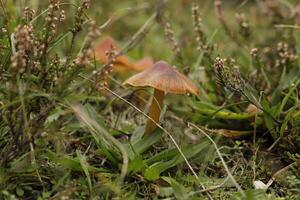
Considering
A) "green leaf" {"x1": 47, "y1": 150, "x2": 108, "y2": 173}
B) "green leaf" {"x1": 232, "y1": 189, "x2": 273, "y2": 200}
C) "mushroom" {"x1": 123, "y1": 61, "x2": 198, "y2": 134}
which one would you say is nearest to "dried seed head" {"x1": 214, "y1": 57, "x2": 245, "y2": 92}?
"mushroom" {"x1": 123, "y1": 61, "x2": 198, "y2": 134}

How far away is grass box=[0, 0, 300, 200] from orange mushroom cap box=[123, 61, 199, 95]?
100mm

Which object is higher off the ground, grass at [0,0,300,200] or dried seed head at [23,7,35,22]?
dried seed head at [23,7,35,22]

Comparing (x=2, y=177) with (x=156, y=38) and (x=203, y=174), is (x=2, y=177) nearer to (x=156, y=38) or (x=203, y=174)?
(x=203, y=174)

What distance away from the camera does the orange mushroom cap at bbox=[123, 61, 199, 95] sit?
1.80 m

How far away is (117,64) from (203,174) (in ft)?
3.14

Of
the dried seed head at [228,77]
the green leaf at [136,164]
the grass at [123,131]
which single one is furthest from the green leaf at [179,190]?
the dried seed head at [228,77]

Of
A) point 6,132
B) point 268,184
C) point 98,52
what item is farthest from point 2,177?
point 98,52

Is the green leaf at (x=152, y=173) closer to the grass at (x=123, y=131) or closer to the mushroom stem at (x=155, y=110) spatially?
the grass at (x=123, y=131)

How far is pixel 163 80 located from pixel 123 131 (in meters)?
0.29

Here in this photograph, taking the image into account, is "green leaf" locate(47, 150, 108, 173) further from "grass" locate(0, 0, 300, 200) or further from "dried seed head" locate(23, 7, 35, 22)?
"dried seed head" locate(23, 7, 35, 22)

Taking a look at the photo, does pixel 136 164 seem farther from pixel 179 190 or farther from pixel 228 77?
pixel 228 77

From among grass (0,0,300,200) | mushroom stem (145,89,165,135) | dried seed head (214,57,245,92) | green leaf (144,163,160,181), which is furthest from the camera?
mushroom stem (145,89,165,135)

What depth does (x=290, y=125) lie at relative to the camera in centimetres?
195

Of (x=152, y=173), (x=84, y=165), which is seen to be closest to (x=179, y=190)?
(x=152, y=173)
